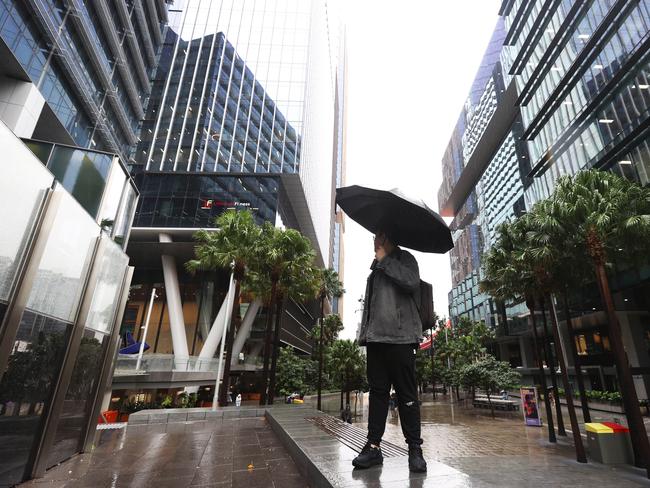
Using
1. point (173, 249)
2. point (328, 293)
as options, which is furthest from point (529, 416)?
point (173, 249)

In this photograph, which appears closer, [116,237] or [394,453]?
[394,453]

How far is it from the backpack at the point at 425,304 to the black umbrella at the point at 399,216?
0.43 metres

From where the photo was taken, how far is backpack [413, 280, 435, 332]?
12.3ft

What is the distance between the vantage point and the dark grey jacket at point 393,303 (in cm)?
348

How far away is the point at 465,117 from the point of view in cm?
8488

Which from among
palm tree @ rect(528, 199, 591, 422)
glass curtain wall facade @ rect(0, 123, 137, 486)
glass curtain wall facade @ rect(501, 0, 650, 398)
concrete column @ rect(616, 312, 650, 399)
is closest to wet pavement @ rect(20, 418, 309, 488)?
glass curtain wall facade @ rect(0, 123, 137, 486)

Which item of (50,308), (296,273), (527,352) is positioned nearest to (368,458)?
(50,308)

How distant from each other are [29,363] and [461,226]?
96279 millimetres

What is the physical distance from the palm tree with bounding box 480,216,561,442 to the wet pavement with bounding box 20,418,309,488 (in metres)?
14.7

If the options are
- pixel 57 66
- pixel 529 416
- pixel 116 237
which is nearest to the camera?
pixel 116 237

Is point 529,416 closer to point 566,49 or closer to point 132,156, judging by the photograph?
point 566,49

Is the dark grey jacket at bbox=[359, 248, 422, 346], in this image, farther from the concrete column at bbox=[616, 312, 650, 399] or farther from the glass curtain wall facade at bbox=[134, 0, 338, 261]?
the glass curtain wall facade at bbox=[134, 0, 338, 261]

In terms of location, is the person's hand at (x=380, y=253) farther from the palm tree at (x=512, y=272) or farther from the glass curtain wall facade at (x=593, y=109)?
the glass curtain wall facade at (x=593, y=109)

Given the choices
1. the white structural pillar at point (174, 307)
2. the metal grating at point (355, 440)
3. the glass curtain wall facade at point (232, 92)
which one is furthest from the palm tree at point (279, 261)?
the glass curtain wall facade at point (232, 92)
